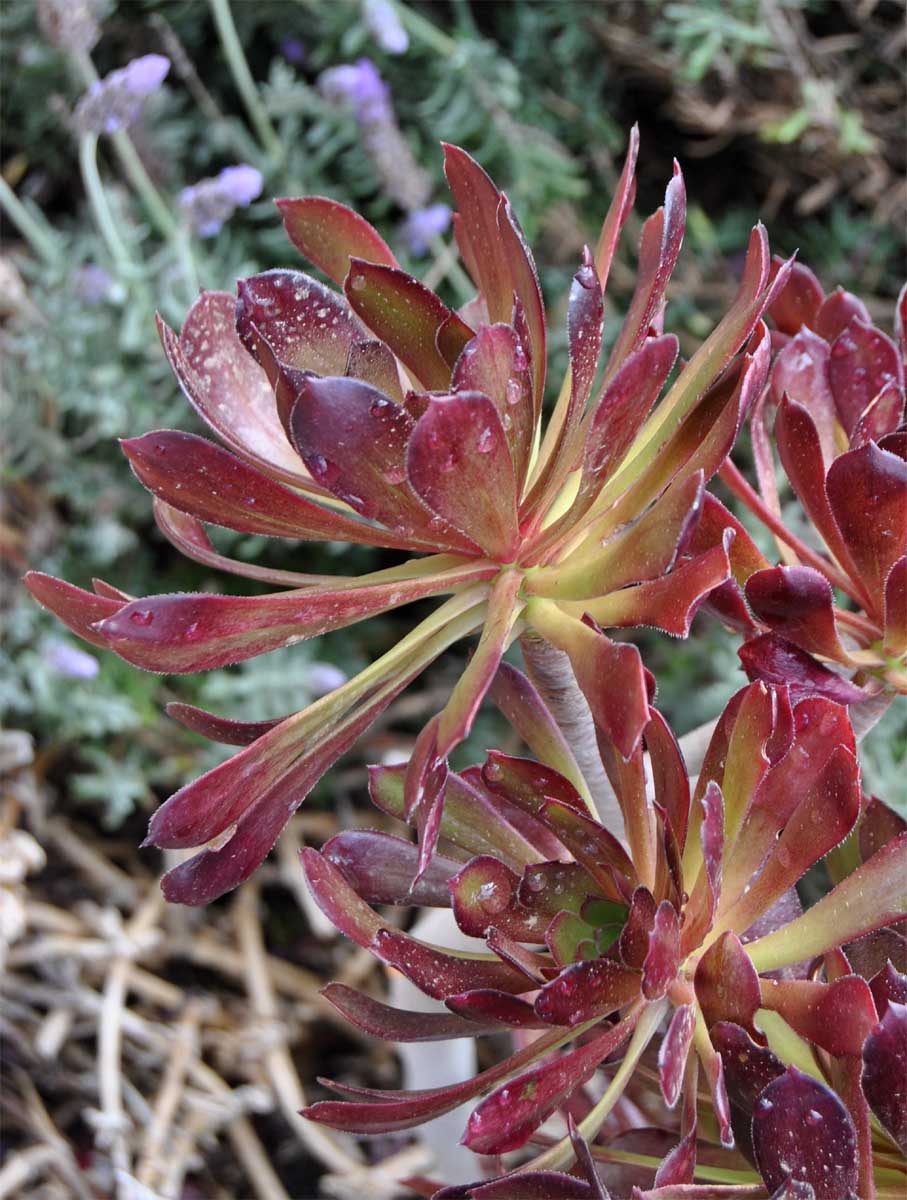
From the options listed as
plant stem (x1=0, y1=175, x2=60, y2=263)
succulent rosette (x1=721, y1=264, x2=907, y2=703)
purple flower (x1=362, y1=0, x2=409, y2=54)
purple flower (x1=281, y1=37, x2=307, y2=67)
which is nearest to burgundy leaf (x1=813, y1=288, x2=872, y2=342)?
succulent rosette (x1=721, y1=264, x2=907, y2=703)

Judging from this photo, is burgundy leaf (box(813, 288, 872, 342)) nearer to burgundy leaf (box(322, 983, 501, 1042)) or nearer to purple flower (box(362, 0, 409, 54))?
burgundy leaf (box(322, 983, 501, 1042))

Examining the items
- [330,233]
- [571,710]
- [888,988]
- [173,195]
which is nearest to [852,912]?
[888,988]

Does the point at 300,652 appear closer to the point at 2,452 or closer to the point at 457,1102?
the point at 2,452

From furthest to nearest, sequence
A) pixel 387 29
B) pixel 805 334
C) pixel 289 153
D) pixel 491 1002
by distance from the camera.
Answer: pixel 289 153 < pixel 387 29 < pixel 805 334 < pixel 491 1002

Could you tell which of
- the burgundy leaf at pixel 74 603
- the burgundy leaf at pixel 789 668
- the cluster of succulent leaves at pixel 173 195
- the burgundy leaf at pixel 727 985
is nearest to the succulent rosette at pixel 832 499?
the burgundy leaf at pixel 789 668

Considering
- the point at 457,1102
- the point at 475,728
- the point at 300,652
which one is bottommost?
the point at 475,728

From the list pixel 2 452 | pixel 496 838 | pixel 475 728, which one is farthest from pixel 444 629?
pixel 2 452

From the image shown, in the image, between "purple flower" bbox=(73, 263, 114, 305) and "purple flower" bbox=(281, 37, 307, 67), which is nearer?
"purple flower" bbox=(73, 263, 114, 305)

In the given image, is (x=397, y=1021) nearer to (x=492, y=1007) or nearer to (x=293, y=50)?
(x=492, y=1007)

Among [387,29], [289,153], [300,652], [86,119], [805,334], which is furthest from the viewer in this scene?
[289,153]
